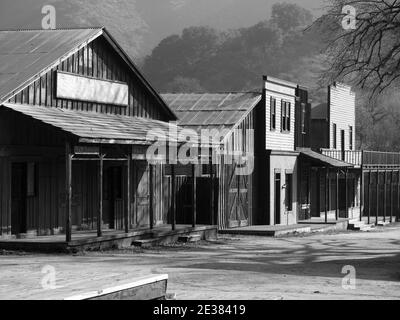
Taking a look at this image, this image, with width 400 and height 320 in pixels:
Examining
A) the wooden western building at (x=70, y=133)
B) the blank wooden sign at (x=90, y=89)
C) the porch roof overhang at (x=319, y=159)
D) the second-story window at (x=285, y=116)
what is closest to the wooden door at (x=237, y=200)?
the second-story window at (x=285, y=116)

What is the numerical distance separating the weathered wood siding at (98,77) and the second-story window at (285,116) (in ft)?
27.4

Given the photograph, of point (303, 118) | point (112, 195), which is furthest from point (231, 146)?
point (303, 118)

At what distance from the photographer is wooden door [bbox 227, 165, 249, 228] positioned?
109 ft

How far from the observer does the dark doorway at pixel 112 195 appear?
27.3 metres

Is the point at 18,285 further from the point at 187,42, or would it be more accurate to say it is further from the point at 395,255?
the point at 187,42

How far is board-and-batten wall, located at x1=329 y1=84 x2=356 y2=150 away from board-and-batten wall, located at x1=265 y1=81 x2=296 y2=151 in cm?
856

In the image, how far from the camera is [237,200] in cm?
3384

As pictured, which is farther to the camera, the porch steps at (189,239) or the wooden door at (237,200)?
the wooden door at (237,200)

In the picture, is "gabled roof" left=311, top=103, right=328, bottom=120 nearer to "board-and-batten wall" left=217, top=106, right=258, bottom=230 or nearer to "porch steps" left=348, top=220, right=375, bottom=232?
"porch steps" left=348, top=220, right=375, bottom=232

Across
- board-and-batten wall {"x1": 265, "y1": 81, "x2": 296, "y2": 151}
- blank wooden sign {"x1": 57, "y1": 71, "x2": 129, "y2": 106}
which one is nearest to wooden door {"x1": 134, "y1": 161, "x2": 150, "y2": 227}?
blank wooden sign {"x1": 57, "y1": 71, "x2": 129, "y2": 106}

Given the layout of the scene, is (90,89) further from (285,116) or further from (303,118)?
(303,118)

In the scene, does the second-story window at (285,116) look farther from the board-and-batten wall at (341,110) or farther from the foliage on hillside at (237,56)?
the foliage on hillside at (237,56)

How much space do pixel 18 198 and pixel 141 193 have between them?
6.49 m

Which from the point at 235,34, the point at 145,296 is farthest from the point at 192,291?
the point at 235,34
